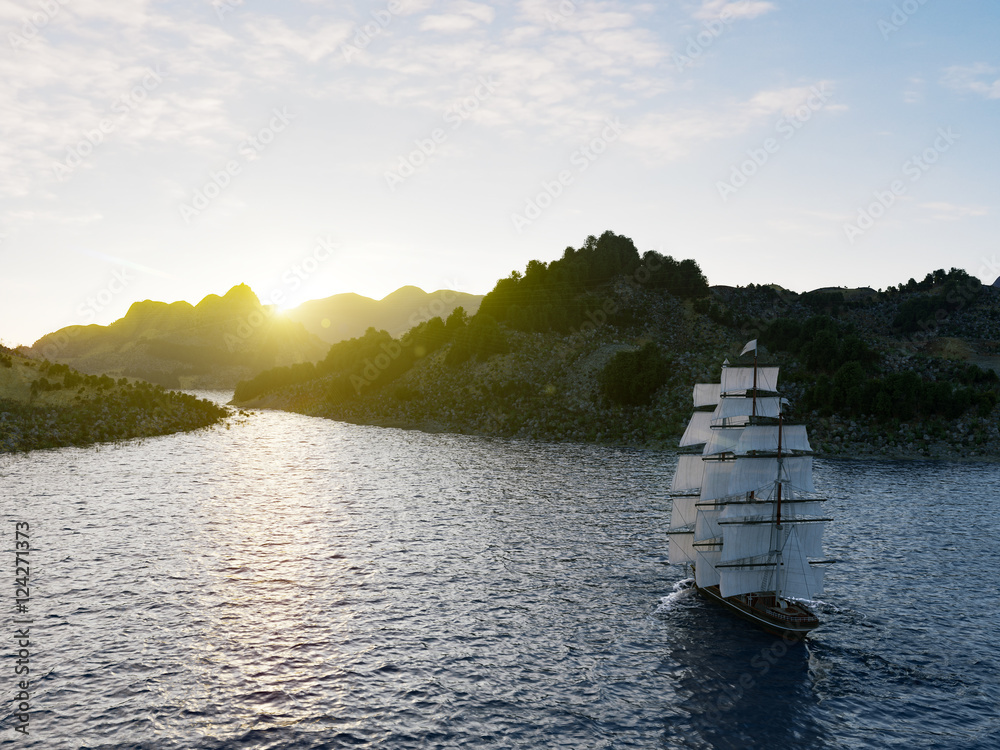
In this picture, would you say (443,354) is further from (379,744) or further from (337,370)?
(379,744)

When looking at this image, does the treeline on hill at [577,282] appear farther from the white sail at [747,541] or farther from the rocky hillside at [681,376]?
the white sail at [747,541]

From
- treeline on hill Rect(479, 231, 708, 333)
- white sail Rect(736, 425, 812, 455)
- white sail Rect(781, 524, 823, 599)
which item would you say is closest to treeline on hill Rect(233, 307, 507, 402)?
treeline on hill Rect(479, 231, 708, 333)

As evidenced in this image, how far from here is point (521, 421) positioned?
377ft

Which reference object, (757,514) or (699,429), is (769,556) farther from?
(699,429)

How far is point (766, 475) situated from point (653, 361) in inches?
3078

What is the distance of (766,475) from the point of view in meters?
38.0

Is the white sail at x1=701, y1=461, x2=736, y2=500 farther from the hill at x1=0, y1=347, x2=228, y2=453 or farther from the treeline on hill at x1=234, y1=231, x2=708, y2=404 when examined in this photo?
the treeline on hill at x1=234, y1=231, x2=708, y2=404

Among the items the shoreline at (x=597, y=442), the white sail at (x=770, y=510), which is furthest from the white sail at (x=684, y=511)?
the shoreline at (x=597, y=442)

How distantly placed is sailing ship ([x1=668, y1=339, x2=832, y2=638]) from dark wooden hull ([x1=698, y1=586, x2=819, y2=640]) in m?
0.06

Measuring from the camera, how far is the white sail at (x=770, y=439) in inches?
1478

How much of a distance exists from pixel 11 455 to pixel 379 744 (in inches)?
3271

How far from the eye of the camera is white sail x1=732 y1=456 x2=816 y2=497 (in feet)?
123

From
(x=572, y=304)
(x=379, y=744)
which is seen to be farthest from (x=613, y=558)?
(x=572, y=304)

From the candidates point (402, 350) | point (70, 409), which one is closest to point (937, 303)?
point (402, 350)
